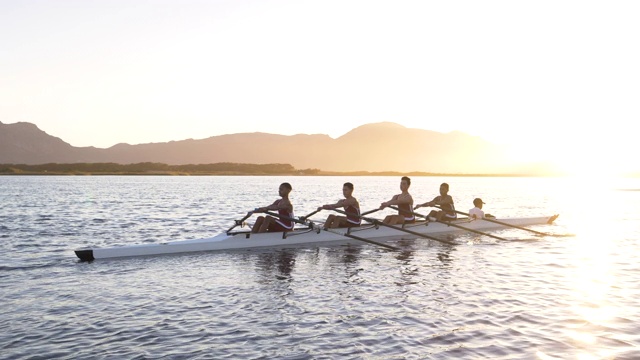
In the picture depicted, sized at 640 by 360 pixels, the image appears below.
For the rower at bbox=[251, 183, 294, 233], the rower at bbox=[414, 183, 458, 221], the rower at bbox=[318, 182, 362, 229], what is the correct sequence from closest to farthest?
the rower at bbox=[251, 183, 294, 233] → the rower at bbox=[318, 182, 362, 229] → the rower at bbox=[414, 183, 458, 221]

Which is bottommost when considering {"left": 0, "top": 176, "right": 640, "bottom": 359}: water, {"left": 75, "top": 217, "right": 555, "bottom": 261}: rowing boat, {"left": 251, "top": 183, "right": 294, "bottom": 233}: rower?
{"left": 0, "top": 176, "right": 640, "bottom": 359}: water

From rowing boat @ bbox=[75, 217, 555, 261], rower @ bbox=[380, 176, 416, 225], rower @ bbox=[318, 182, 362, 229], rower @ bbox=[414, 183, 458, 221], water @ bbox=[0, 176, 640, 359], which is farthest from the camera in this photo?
rower @ bbox=[414, 183, 458, 221]

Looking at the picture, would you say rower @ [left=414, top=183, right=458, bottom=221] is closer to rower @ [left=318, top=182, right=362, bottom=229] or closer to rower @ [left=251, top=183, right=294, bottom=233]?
rower @ [left=318, top=182, right=362, bottom=229]

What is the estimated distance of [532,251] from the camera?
1941 cm

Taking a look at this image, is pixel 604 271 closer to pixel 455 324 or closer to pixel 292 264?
pixel 455 324

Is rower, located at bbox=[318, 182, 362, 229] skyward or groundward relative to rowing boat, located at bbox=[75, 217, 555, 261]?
skyward

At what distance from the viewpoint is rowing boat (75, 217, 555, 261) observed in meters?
16.2

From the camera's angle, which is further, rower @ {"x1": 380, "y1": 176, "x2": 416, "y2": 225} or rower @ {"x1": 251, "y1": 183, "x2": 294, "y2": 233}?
rower @ {"x1": 380, "y1": 176, "x2": 416, "y2": 225}

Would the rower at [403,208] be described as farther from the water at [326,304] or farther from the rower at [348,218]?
the rower at [348,218]

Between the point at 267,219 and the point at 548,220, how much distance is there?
19104mm

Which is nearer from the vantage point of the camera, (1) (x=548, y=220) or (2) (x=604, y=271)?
(2) (x=604, y=271)

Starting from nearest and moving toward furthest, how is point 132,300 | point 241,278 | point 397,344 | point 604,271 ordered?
1. point 397,344
2. point 132,300
3. point 241,278
4. point 604,271

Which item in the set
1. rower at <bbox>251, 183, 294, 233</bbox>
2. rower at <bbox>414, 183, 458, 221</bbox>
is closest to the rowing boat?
rower at <bbox>251, 183, 294, 233</bbox>

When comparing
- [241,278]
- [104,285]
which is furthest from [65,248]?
[241,278]
